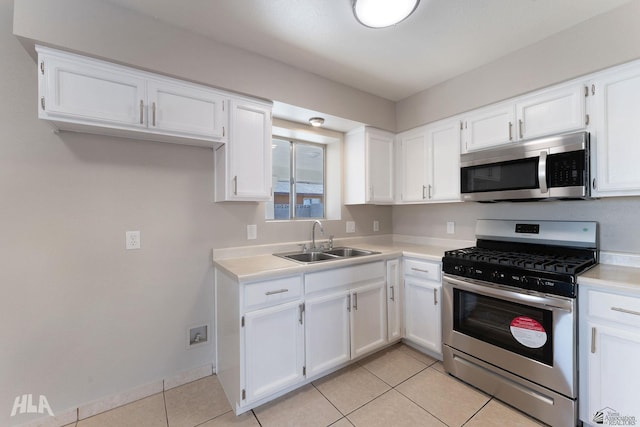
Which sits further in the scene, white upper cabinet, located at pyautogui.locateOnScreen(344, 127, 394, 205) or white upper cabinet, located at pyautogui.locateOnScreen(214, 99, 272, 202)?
white upper cabinet, located at pyautogui.locateOnScreen(344, 127, 394, 205)

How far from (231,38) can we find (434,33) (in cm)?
143

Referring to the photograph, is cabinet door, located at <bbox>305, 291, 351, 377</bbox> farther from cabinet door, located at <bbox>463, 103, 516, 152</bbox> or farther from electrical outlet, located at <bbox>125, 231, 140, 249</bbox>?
cabinet door, located at <bbox>463, 103, 516, 152</bbox>

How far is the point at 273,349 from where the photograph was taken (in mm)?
1798

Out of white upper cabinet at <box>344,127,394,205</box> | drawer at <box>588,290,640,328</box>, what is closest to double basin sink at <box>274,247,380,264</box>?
white upper cabinet at <box>344,127,394,205</box>

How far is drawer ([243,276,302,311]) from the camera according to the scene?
1.71 metres

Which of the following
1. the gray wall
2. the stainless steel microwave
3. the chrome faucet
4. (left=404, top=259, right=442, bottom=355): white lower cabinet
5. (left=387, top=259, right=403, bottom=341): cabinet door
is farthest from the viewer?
the chrome faucet

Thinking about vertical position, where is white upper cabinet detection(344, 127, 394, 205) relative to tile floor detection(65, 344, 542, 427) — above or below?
above

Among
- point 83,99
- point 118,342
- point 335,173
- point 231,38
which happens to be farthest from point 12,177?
point 335,173

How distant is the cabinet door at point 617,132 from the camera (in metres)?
1.64

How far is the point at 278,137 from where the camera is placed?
9.07 ft

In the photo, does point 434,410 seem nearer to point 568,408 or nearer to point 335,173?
point 568,408

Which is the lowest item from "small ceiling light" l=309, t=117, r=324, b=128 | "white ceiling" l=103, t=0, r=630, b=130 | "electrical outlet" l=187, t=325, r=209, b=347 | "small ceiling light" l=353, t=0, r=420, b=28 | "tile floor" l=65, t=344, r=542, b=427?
"tile floor" l=65, t=344, r=542, b=427

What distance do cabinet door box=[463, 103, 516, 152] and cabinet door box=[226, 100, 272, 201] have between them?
177 cm

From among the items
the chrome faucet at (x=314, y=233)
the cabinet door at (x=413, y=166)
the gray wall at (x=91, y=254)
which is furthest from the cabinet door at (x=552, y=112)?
the gray wall at (x=91, y=254)
